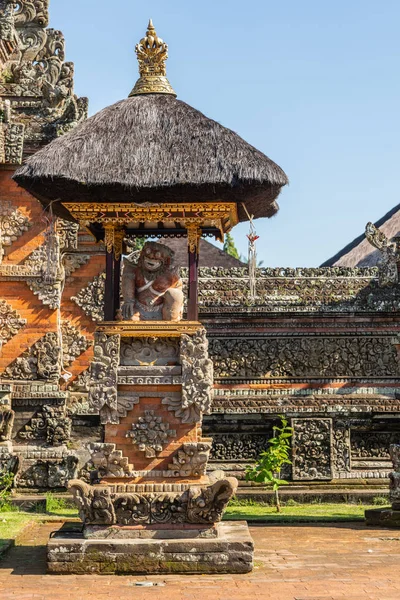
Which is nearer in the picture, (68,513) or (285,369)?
(68,513)

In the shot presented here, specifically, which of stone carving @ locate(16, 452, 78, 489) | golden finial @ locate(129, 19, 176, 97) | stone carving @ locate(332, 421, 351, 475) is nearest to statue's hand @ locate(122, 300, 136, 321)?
golden finial @ locate(129, 19, 176, 97)

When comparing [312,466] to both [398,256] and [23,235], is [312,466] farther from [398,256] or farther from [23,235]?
[23,235]

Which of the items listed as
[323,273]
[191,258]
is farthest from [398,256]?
[191,258]

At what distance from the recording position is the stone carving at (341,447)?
15.3 metres

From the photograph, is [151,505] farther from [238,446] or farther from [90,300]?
[90,300]

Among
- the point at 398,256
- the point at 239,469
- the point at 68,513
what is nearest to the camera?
the point at 68,513

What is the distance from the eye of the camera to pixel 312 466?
50.1ft

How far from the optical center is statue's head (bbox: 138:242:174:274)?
10398 millimetres

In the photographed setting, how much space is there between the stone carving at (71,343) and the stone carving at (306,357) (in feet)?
6.54

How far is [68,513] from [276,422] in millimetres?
3554

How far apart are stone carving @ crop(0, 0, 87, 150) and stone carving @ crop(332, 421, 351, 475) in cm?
605

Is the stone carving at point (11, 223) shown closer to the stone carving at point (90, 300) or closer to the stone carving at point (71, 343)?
the stone carving at point (90, 300)

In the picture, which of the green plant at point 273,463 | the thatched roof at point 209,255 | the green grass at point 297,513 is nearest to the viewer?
the green grass at point 297,513

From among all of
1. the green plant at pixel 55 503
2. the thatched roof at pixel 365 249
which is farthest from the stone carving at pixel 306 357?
the thatched roof at pixel 365 249
